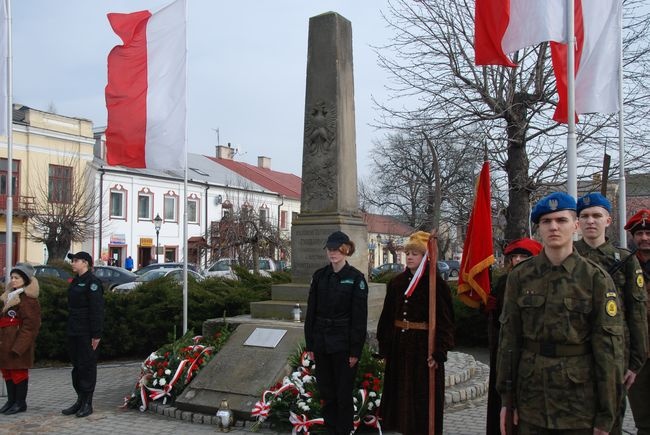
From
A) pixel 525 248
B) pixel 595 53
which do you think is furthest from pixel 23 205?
pixel 525 248

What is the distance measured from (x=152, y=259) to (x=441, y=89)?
3053 cm

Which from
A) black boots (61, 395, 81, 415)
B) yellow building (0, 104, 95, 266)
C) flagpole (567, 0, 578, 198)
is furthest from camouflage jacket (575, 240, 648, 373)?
yellow building (0, 104, 95, 266)

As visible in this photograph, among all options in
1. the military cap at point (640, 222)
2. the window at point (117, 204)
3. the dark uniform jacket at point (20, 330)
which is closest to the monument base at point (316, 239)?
the dark uniform jacket at point (20, 330)

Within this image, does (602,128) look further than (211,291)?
Yes

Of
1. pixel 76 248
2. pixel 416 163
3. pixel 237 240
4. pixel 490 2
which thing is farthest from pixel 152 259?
pixel 490 2

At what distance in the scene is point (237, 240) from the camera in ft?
93.6

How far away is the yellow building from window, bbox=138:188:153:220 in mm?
4778

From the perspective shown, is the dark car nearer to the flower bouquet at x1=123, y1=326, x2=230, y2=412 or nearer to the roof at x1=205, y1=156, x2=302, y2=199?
the flower bouquet at x1=123, y1=326, x2=230, y2=412

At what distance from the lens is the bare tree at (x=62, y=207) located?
3216 cm

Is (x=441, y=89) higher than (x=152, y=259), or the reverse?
(x=441, y=89)

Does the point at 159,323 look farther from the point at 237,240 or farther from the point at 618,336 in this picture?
the point at 237,240

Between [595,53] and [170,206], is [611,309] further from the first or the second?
[170,206]

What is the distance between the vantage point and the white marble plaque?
755cm

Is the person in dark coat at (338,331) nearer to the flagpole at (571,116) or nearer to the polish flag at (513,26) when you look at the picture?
the flagpole at (571,116)
